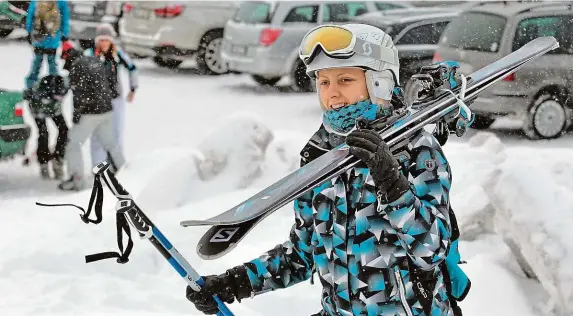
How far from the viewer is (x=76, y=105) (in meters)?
7.19

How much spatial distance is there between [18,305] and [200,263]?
48.1 inches

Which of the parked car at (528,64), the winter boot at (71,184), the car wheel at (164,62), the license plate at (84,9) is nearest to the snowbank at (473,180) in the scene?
the parked car at (528,64)

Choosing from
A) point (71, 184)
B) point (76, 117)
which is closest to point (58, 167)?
point (71, 184)

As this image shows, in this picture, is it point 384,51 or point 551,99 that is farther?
point 551,99

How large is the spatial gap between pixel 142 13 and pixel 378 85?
473 inches

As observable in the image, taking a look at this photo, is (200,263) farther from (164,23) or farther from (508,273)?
(164,23)

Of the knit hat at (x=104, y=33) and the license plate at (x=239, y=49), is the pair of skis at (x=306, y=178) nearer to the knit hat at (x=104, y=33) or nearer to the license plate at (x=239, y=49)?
the knit hat at (x=104, y=33)

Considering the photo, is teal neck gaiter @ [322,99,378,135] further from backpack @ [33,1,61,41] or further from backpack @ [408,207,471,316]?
backpack @ [33,1,61,41]

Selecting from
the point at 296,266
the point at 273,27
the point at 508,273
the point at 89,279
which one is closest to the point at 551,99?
the point at 273,27

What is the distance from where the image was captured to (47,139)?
26.2ft

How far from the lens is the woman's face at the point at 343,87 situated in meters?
2.19

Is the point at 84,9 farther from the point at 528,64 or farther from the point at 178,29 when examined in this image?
the point at 528,64

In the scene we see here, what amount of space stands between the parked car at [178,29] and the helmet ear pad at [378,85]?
1091cm

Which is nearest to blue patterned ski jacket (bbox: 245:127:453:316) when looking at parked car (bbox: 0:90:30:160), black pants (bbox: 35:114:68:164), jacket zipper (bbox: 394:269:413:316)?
jacket zipper (bbox: 394:269:413:316)
